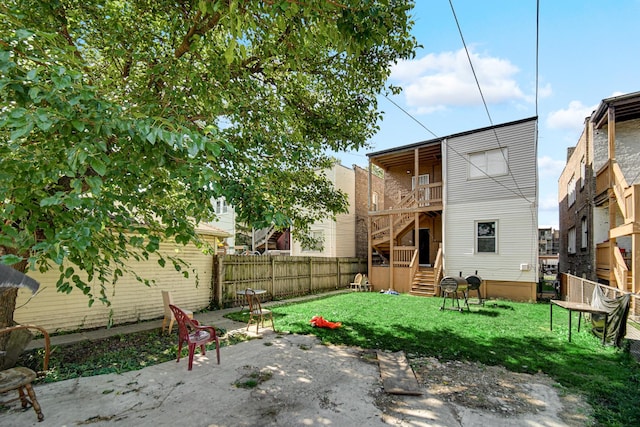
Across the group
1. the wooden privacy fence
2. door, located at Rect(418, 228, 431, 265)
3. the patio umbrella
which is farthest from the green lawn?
door, located at Rect(418, 228, 431, 265)

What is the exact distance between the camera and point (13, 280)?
2.72 meters

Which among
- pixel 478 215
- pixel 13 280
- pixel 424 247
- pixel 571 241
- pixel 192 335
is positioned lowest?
pixel 192 335

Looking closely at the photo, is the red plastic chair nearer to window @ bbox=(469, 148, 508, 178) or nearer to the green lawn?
the green lawn

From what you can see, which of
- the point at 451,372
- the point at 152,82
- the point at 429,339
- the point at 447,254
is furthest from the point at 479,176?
the point at 152,82

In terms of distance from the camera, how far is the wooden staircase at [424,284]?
13.6 m

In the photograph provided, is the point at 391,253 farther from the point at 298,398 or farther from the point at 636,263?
the point at 298,398

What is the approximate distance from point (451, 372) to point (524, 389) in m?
0.96

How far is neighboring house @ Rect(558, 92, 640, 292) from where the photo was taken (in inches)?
344

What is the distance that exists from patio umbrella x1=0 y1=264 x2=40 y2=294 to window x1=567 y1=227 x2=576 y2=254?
1977cm

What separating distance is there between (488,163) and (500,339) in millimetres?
9063

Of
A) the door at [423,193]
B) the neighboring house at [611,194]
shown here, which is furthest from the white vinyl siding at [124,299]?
the neighboring house at [611,194]

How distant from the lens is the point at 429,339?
678 centimetres

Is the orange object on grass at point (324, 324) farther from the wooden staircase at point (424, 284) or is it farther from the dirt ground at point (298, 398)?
the wooden staircase at point (424, 284)

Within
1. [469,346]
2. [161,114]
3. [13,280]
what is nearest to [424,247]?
[469,346]
